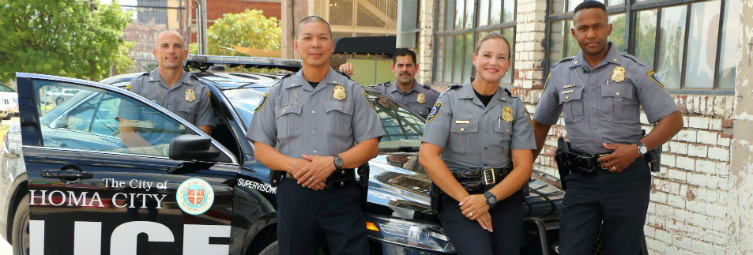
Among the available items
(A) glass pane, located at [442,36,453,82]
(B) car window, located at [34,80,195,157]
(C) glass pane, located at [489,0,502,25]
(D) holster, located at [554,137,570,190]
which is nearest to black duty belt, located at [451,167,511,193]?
(D) holster, located at [554,137,570,190]

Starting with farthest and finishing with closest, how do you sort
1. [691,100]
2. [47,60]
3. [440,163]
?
[47,60], [691,100], [440,163]

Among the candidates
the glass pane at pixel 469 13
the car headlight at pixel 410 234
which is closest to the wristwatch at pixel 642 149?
the car headlight at pixel 410 234

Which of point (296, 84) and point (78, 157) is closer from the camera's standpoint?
point (296, 84)

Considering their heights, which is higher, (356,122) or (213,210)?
(356,122)

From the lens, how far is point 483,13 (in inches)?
359

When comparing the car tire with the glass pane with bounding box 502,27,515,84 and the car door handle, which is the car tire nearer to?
the car door handle

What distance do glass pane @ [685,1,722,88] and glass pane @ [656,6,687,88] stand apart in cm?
11

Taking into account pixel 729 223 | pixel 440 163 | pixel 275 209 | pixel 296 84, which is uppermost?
pixel 296 84

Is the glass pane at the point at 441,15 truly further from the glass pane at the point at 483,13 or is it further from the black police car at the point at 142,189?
the black police car at the point at 142,189

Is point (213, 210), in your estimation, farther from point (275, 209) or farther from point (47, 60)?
point (47, 60)

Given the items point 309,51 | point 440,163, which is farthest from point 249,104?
point 440,163

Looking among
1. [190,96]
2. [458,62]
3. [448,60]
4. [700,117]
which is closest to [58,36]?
[448,60]

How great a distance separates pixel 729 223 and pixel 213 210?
3429 millimetres

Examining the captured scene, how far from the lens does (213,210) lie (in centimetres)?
339
